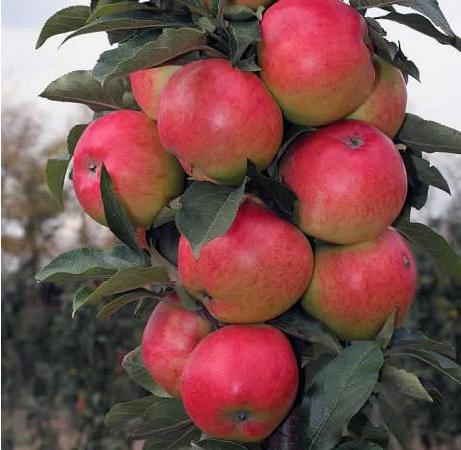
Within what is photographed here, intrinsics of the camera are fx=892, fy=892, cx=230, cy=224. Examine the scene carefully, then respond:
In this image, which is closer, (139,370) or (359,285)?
(359,285)

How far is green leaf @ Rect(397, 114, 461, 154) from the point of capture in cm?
118

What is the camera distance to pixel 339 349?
1.09 metres

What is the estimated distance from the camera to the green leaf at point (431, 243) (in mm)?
1171

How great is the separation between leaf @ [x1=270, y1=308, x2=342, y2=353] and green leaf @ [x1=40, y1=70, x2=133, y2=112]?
15.2 inches

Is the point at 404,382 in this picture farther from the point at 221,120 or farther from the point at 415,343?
the point at 221,120

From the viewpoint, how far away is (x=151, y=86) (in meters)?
1.14

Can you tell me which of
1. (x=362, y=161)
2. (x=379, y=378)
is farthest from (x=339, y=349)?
(x=362, y=161)

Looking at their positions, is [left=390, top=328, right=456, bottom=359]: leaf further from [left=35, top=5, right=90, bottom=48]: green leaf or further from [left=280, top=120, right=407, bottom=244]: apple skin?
[left=35, top=5, right=90, bottom=48]: green leaf

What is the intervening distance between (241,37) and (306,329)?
0.35 meters

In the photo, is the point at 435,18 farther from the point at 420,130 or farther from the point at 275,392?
the point at 275,392

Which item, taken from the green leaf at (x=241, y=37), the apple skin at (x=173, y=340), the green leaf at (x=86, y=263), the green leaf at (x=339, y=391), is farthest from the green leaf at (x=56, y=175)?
the green leaf at (x=339, y=391)

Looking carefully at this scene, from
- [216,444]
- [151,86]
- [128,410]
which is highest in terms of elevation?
[151,86]

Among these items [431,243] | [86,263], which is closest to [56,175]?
[86,263]

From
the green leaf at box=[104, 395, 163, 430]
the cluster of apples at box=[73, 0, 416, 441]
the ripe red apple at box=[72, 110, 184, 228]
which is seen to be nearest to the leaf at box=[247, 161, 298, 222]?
the cluster of apples at box=[73, 0, 416, 441]
